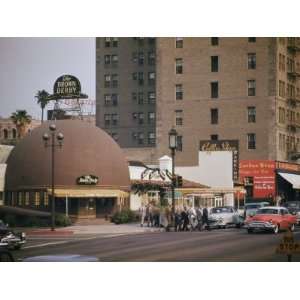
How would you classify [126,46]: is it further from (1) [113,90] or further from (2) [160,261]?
(2) [160,261]

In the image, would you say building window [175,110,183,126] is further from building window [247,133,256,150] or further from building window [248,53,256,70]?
building window [248,53,256,70]

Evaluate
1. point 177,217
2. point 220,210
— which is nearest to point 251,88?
point 177,217

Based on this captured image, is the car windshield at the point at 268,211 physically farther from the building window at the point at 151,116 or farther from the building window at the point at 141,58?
the building window at the point at 141,58

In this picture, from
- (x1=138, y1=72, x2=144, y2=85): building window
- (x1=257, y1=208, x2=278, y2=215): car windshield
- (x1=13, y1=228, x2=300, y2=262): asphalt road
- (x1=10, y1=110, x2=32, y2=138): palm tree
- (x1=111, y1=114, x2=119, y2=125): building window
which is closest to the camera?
(x1=13, y1=228, x2=300, y2=262): asphalt road

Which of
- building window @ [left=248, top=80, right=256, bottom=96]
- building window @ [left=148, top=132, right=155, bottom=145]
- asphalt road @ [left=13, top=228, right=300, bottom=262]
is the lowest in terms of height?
asphalt road @ [left=13, top=228, right=300, bottom=262]

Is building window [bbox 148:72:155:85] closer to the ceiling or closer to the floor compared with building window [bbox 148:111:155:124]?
closer to the ceiling

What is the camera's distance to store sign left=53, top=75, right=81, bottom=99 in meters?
25.9

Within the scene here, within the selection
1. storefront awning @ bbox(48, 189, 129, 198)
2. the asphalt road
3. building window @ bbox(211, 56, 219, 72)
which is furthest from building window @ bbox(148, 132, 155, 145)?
the asphalt road

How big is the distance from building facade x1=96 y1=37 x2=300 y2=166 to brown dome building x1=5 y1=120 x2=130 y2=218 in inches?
72.2

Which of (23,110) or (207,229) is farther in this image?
(207,229)

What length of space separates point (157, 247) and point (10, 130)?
6.39m

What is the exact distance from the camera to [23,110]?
1022 inches
